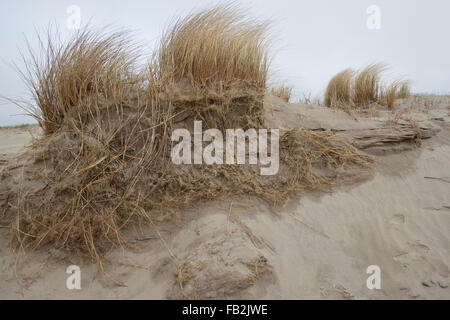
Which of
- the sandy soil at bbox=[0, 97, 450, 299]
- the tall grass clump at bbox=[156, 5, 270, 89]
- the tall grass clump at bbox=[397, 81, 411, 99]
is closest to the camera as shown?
the sandy soil at bbox=[0, 97, 450, 299]

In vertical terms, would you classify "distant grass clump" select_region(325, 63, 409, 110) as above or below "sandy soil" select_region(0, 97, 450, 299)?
above

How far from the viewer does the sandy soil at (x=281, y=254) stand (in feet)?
6.88

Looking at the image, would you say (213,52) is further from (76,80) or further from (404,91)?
(404,91)

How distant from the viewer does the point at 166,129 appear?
8.97 ft

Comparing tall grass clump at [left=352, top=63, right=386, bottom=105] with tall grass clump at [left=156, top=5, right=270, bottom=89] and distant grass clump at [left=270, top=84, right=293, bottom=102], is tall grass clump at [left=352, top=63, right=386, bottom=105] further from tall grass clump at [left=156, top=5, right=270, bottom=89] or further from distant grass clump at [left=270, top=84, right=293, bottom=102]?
tall grass clump at [left=156, top=5, right=270, bottom=89]

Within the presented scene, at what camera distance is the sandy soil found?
2.10 metres

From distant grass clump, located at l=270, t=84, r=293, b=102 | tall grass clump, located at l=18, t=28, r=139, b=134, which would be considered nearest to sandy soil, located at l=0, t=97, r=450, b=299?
tall grass clump, located at l=18, t=28, r=139, b=134

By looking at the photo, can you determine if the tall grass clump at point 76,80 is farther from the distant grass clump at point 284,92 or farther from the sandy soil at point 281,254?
the distant grass clump at point 284,92

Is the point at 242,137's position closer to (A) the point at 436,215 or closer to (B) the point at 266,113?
(B) the point at 266,113

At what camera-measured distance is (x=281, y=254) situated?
234 centimetres

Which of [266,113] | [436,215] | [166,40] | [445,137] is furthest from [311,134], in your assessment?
[445,137]

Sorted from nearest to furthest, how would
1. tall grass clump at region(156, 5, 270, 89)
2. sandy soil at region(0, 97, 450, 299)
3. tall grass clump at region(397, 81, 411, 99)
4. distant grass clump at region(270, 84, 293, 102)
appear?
sandy soil at region(0, 97, 450, 299)
tall grass clump at region(156, 5, 270, 89)
distant grass clump at region(270, 84, 293, 102)
tall grass clump at region(397, 81, 411, 99)

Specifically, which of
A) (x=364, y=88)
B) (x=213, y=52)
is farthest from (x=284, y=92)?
(x=213, y=52)

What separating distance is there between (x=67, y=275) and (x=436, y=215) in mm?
3289
